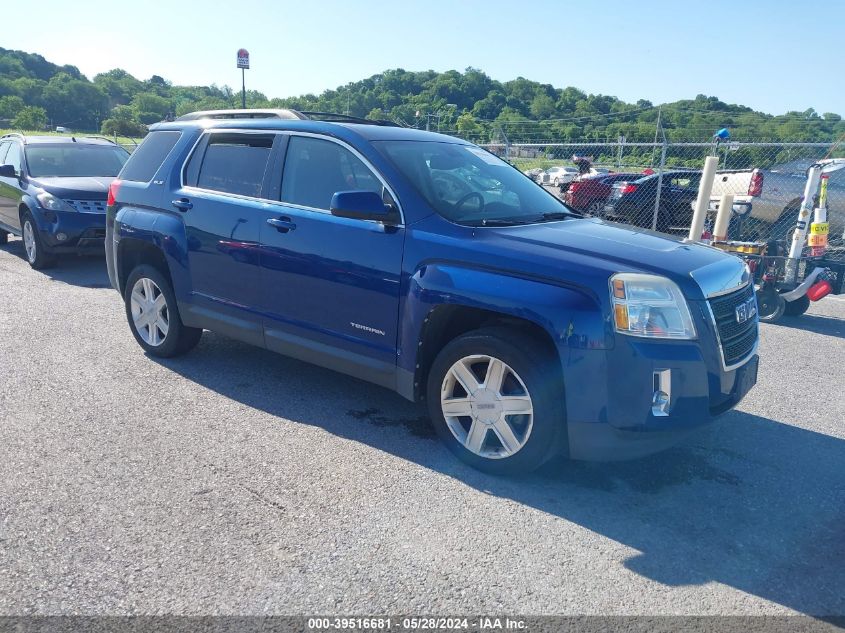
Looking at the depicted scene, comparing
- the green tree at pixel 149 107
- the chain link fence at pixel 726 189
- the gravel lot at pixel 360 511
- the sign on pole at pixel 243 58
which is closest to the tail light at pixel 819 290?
the chain link fence at pixel 726 189

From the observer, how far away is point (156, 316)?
5.42 meters

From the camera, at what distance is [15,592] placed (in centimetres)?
260

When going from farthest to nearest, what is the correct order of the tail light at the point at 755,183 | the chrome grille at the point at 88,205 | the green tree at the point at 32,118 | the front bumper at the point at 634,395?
the green tree at the point at 32,118
the tail light at the point at 755,183
the chrome grille at the point at 88,205
the front bumper at the point at 634,395

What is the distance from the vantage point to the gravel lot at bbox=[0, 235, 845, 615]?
268 cm

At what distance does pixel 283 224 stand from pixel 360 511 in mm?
1967

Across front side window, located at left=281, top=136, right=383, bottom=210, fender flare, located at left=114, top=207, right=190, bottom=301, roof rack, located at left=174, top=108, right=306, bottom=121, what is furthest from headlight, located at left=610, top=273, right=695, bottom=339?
fender flare, located at left=114, top=207, right=190, bottom=301

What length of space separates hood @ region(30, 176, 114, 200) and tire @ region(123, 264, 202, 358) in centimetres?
438

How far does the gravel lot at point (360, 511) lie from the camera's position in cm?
268

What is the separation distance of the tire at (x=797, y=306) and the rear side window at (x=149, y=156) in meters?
6.66

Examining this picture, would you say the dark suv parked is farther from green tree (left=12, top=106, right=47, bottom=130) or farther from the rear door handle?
green tree (left=12, top=106, right=47, bottom=130)

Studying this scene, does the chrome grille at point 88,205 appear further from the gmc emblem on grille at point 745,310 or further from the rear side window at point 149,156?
the gmc emblem on grille at point 745,310

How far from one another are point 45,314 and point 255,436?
4.05 m

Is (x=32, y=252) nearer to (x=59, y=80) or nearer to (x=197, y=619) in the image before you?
(x=197, y=619)

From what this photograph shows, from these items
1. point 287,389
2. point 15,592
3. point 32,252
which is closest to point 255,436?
point 287,389
